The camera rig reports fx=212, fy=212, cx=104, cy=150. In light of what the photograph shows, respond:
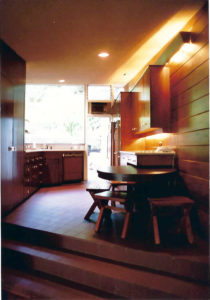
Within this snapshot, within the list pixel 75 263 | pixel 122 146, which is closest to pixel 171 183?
pixel 75 263

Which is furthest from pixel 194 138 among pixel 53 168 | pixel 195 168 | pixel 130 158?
pixel 53 168

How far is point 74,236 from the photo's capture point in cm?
225

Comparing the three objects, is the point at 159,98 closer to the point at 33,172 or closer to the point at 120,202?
the point at 120,202

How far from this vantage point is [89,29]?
110 inches

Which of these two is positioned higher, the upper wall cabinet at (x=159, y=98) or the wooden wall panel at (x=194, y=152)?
the upper wall cabinet at (x=159, y=98)

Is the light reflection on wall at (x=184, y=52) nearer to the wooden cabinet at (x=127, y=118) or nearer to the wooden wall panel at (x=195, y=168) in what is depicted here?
the wooden wall panel at (x=195, y=168)

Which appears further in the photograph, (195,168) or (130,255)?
(195,168)

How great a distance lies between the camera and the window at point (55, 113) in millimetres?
5891

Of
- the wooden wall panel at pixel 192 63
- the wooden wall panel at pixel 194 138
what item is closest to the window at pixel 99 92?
the wooden wall panel at pixel 192 63

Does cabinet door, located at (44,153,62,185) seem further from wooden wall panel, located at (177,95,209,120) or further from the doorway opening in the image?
wooden wall panel, located at (177,95,209,120)

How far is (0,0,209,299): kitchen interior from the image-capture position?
6.14 feet

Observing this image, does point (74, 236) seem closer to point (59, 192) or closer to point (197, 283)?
point (197, 283)

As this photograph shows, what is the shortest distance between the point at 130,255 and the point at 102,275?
31 centimetres

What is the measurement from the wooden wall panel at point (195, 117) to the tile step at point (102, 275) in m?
0.72
